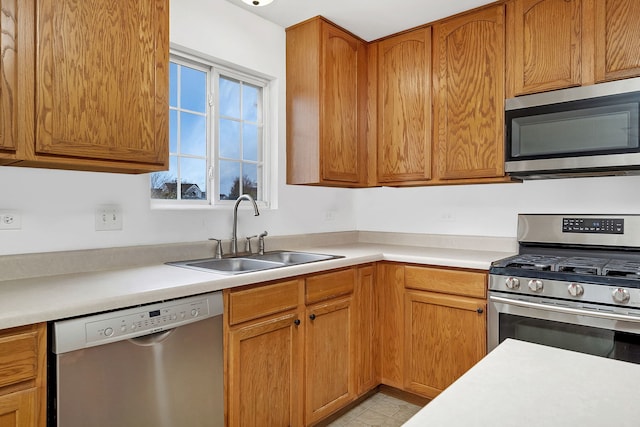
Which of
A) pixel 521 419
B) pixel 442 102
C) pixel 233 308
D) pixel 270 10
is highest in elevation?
pixel 270 10

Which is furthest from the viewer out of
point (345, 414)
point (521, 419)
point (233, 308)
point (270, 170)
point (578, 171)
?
point (270, 170)

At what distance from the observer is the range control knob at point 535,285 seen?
1.98 metres

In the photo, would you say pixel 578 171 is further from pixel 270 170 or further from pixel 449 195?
pixel 270 170

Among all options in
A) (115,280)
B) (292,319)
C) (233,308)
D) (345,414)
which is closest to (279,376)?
(292,319)

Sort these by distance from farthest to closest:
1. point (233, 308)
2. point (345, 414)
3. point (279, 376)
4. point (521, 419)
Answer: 1. point (345, 414)
2. point (279, 376)
3. point (233, 308)
4. point (521, 419)

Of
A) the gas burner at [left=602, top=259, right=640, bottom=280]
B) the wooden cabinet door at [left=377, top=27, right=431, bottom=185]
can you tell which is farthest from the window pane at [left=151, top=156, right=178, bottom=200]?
the gas burner at [left=602, top=259, right=640, bottom=280]

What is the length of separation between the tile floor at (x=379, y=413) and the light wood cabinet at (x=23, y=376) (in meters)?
1.50

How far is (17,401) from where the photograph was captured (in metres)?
1.15

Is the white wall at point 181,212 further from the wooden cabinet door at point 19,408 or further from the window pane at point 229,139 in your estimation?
the wooden cabinet door at point 19,408

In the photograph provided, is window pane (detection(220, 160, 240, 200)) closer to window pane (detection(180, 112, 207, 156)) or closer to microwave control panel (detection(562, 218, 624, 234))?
window pane (detection(180, 112, 207, 156))

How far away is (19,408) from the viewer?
116cm

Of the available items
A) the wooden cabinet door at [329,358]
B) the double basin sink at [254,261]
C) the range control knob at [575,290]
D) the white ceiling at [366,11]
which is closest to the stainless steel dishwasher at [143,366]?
the double basin sink at [254,261]

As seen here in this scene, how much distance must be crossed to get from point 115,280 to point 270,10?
1.82 metres

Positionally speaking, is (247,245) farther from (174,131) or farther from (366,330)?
(366,330)
